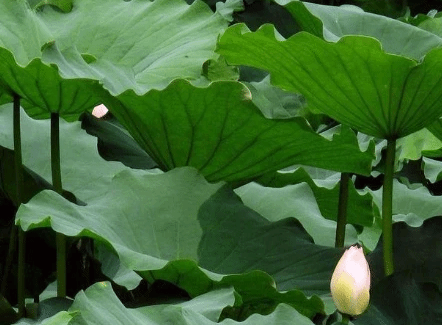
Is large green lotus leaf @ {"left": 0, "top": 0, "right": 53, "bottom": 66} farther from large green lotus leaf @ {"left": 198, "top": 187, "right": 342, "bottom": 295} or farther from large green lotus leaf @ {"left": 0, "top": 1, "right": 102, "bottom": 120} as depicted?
large green lotus leaf @ {"left": 198, "top": 187, "right": 342, "bottom": 295}

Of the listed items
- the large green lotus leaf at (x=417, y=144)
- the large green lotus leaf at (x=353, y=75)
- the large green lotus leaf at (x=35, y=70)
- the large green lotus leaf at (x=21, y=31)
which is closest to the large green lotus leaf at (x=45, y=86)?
the large green lotus leaf at (x=35, y=70)

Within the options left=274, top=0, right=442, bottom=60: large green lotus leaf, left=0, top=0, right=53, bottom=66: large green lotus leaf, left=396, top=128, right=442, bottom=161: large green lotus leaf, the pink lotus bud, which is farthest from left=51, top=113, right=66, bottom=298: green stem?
left=396, top=128, right=442, bottom=161: large green lotus leaf

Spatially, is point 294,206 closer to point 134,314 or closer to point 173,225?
point 173,225

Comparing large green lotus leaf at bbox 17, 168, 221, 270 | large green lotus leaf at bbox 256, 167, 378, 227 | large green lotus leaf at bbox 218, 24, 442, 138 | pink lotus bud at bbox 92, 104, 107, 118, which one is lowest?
large green lotus leaf at bbox 256, 167, 378, 227

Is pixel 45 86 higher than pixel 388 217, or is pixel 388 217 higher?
pixel 45 86

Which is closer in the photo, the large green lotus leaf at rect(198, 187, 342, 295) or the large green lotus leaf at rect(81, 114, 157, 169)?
the large green lotus leaf at rect(198, 187, 342, 295)

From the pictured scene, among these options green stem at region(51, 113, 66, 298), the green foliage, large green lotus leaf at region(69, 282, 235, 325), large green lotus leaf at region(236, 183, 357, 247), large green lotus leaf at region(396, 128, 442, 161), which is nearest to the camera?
large green lotus leaf at region(69, 282, 235, 325)

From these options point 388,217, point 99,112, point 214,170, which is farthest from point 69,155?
point 388,217
